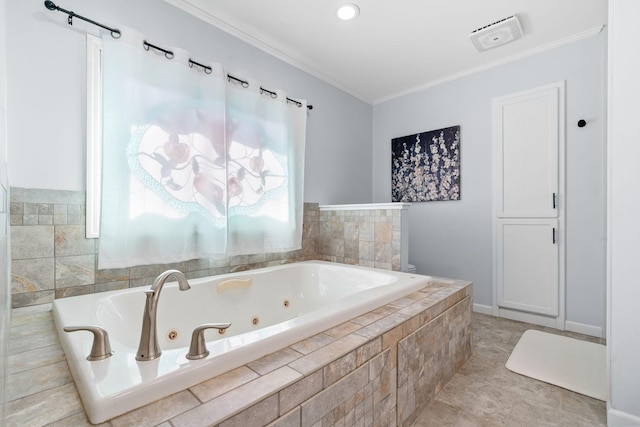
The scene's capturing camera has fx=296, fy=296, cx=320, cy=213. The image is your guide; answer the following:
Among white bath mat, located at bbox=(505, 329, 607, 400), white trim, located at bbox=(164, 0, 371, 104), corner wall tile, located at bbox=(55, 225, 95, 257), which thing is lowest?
white bath mat, located at bbox=(505, 329, 607, 400)

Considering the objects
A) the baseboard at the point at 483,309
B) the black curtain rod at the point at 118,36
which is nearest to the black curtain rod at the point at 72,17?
the black curtain rod at the point at 118,36

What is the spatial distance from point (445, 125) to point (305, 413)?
2.96m

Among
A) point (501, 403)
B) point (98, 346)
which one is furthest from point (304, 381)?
point (501, 403)

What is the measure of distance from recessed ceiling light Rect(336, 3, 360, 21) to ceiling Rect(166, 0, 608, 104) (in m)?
0.03

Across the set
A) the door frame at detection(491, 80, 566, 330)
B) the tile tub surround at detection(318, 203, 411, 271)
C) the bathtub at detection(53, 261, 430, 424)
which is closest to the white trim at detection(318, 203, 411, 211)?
the tile tub surround at detection(318, 203, 411, 271)

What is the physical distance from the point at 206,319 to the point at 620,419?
2.02m

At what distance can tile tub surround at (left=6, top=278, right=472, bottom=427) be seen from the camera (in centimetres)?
70

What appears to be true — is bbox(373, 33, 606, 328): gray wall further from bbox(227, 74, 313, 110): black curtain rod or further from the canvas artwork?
bbox(227, 74, 313, 110): black curtain rod

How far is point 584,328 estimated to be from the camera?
2.30m

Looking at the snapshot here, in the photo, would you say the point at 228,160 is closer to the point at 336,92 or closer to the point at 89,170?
the point at 89,170

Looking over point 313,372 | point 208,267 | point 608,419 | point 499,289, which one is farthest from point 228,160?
point 499,289

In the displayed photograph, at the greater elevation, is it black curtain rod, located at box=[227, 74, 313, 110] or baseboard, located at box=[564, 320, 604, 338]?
black curtain rod, located at box=[227, 74, 313, 110]

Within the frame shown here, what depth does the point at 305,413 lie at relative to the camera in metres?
0.82

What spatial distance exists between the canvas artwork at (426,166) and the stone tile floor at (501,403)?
→ 1658 mm
